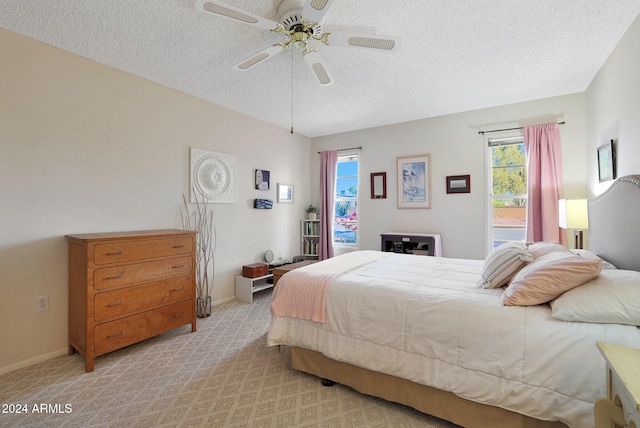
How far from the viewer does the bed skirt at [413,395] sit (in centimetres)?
136

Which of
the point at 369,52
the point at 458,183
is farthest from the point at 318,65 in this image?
the point at 458,183

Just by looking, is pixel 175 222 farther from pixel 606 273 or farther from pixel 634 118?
pixel 634 118

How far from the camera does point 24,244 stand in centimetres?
219

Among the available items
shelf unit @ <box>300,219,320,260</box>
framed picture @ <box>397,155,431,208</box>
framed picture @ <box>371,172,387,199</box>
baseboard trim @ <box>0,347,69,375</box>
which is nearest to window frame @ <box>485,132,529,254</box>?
framed picture @ <box>397,155,431,208</box>

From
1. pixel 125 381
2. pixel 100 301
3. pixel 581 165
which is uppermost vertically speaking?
A: pixel 581 165

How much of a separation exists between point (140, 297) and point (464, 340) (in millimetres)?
2500

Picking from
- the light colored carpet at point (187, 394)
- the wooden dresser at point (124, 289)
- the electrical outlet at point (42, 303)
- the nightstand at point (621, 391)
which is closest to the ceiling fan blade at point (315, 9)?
the nightstand at point (621, 391)

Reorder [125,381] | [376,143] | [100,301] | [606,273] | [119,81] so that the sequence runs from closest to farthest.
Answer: [606,273] < [125,381] < [100,301] < [119,81] < [376,143]

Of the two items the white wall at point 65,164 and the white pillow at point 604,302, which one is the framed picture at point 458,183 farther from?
the white wall at point 65,164

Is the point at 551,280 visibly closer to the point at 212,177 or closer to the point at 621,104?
the point at 621,104

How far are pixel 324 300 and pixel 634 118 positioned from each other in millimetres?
2589

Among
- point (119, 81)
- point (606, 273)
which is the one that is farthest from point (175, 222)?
point (606, 273)

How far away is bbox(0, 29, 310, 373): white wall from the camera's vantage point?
214cm

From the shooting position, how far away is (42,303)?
89.9 inches
